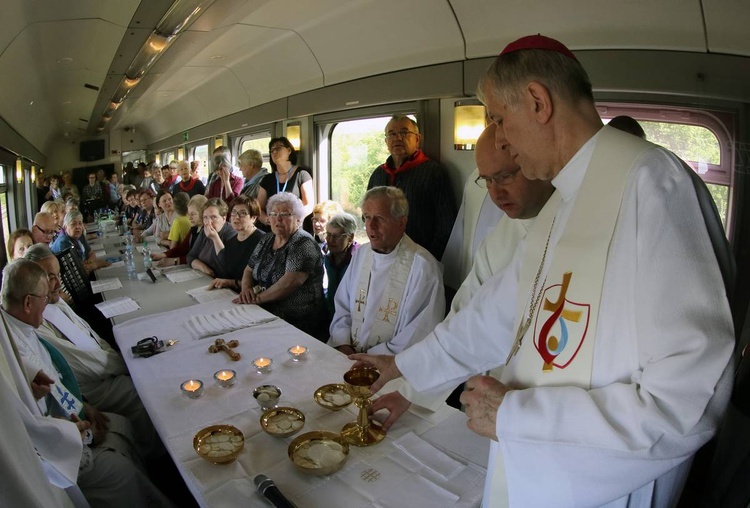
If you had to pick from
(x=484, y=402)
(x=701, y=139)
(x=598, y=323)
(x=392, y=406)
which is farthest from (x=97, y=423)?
(x=701, y=139)

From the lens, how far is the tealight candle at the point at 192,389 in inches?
87.5

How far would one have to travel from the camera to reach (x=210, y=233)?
17.1 ft

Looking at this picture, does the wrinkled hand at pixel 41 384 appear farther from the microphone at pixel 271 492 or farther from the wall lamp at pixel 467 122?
the wall lamp at pixel 467 122

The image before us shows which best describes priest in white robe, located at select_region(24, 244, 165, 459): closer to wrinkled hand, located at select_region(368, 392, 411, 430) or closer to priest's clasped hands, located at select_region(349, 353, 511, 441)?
wrinkled hand, located at select_region(368, 392, 411, 430)

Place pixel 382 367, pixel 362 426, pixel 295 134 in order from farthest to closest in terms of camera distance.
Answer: pixel 295 134 < pixel 382 367 < pixel 362 426

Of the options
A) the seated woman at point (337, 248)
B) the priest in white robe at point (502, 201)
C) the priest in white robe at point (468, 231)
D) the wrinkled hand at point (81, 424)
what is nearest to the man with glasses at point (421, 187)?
the priest in white robe at point (468, 231)

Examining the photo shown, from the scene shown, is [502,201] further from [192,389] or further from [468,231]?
[192,389]

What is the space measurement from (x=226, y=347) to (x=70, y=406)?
2.70 feet

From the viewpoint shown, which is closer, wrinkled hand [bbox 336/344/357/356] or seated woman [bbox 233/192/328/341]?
wrinkled hand [bbox 336/344/357/356]

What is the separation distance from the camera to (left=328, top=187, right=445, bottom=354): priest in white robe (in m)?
3.27

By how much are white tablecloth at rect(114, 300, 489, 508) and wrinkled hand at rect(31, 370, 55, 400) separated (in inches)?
15.5

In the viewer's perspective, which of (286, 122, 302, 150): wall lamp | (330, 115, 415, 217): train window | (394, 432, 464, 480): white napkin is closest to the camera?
(394, 432, 464, 480): white napkin

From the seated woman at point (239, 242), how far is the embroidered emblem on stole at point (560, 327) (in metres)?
3.99

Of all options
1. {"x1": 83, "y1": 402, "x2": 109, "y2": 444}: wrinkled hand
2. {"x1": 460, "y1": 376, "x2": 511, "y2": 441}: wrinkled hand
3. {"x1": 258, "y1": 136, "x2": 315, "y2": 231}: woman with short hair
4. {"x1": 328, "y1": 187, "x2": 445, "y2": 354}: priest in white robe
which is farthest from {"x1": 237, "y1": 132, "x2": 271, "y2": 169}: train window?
{"x1": 460, "y1": 376, "x2": 511, "y2": 441}: wrinkled hand
